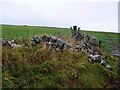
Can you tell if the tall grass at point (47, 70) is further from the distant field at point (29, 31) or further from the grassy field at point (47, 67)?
the distant field at point (29, 31)

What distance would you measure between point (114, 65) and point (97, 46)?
1.36 ft

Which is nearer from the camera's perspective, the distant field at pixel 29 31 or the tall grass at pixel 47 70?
Result: the tall grass at pixel 47 70

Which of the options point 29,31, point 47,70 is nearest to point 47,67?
point 47,70

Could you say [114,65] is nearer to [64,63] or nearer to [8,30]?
[64,63]

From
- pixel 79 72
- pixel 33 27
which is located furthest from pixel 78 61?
pixel 33 27

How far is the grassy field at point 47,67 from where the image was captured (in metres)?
4.39

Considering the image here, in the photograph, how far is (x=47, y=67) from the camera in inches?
177

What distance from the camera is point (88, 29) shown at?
4.88m

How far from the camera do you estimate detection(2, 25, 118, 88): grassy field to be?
14.4ft

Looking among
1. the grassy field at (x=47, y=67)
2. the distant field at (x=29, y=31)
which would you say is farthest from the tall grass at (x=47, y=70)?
the distant field at (x=29, y=31)

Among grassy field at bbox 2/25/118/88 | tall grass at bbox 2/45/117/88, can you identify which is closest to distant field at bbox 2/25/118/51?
grassy field at bbox 2/25/118/88

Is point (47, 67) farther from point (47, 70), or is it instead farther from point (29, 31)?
point (29, 31)

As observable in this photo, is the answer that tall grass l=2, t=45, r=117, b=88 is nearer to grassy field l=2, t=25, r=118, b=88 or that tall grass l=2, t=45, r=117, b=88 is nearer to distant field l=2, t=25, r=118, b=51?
grassy field l=2, t=25, r=118, b=88

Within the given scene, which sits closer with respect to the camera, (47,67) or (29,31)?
(47,67)
